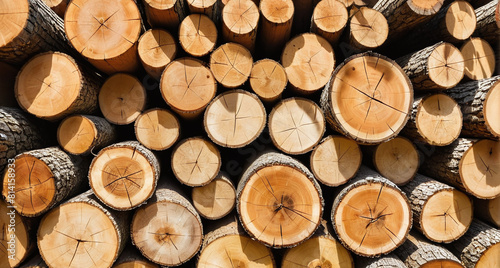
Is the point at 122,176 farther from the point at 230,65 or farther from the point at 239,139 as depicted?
the point at 230,65

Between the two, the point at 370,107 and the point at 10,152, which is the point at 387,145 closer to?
the point at 370,107

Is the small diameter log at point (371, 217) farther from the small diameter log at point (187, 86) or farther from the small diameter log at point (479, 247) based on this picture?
the small diameter log at point (187, 86)

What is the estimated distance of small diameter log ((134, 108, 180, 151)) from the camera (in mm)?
2324

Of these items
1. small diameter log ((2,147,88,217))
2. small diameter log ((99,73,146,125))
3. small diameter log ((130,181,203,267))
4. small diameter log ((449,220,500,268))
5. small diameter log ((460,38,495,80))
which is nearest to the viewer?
small diameter log ((2,147,88,217))

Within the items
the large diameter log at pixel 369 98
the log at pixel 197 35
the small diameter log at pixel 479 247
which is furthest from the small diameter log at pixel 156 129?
the small diameter log at pixel 479 247

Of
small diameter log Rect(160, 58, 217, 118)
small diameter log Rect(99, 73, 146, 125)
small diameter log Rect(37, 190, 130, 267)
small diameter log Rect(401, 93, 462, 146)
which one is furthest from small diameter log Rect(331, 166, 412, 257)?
small diameter log Rect(99, 73, 146, 125)

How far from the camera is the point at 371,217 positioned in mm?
2152

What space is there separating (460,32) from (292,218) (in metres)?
2.37

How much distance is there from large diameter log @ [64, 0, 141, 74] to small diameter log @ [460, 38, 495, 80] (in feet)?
10.2

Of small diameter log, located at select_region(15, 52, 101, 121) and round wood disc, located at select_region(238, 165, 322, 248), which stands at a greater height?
small diameter log, located at select_region(15, 52, 101, 121)

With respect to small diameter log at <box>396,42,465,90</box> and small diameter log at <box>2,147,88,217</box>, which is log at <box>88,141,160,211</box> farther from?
small diameter log at <box>396,42,465,90</box>

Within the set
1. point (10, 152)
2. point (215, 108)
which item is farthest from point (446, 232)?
point (10, 152)

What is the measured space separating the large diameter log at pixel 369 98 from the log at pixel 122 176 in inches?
60.5

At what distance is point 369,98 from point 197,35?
5.01ft
